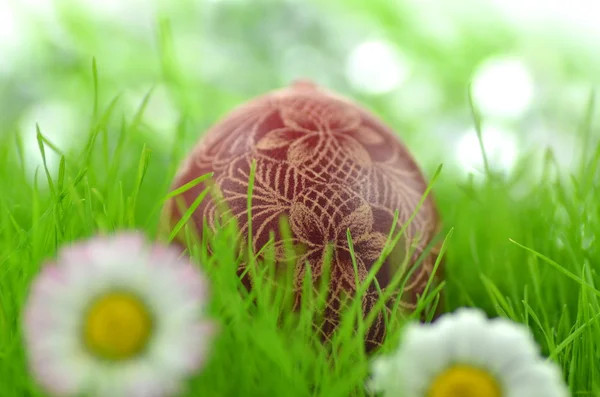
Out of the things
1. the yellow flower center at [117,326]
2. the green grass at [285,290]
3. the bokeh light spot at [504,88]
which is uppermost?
the yellow flower center at [117,326]

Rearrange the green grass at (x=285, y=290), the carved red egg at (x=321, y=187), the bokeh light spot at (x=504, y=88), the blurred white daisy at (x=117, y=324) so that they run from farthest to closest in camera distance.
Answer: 1. the bokeh light spot at (x=504, y=88)
2. the carved red egg at (x=321, y=187)
3. the green grass at (x=285, y=290)
4. the blurred white daisy at (x=117, y=324)

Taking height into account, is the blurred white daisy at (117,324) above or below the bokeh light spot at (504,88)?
above

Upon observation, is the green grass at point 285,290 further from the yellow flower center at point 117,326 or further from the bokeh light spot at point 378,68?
the bokeh light spot at point 378,68

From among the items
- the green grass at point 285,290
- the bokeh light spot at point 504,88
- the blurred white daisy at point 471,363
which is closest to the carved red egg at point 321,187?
the green grass at point 285,290

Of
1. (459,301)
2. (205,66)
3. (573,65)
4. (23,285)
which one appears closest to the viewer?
(23,285)

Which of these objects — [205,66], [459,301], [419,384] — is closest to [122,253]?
[419,384]

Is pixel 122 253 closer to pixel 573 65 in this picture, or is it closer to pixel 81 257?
pixel 81 257

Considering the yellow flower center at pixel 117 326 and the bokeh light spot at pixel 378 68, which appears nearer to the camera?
the yellow flower center at pixel 117 326
